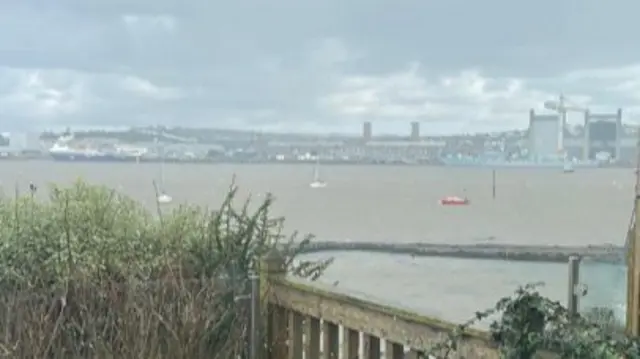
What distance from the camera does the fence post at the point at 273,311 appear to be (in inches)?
115

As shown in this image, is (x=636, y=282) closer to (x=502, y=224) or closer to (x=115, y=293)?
(x=115, y=293)

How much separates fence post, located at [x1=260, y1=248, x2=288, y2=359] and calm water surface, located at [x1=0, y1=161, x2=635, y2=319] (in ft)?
1.02

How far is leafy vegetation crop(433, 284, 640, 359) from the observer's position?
57.9 inches

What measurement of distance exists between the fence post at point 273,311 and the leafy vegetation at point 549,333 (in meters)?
1.27

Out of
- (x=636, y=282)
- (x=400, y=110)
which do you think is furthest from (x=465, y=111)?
(x=636, y=282)

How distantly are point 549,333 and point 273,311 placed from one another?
1.49m

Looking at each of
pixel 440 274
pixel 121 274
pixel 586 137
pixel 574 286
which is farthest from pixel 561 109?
pixel 440 274

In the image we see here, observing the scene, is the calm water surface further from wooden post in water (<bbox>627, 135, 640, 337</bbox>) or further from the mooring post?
wooden post in water (<bbox>627, 135, 640, 337</bbox>)

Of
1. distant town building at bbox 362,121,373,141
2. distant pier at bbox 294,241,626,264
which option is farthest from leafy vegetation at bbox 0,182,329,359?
distant pier at bbox 294,241,626,264

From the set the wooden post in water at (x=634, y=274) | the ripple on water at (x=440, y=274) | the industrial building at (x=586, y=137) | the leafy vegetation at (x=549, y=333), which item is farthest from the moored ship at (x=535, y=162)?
the leafy vegetation at (x=549, y=333)

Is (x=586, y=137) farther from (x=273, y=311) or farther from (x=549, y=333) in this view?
(x=549, y=333)

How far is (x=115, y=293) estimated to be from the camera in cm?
286

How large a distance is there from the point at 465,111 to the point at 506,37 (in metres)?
7.42

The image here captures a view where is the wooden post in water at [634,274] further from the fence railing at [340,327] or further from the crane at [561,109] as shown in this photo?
the crane at [561,109]
